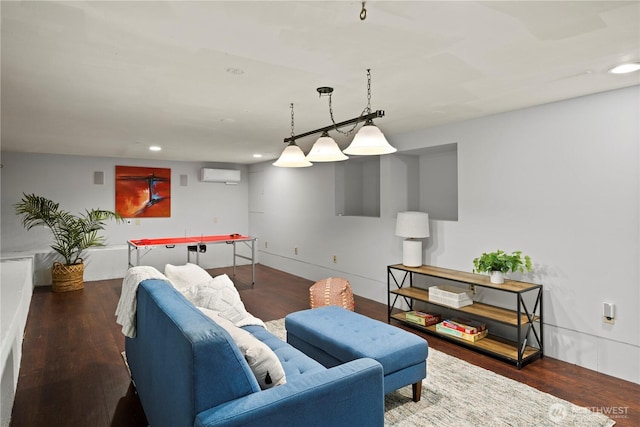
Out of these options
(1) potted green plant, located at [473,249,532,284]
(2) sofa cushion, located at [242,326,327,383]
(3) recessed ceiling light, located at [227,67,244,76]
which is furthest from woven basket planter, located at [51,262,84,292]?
(1) potted green plant, located at [473,249,532,284]

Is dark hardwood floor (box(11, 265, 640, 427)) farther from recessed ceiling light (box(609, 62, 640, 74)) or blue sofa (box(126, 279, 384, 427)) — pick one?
recessed ceiling light (box(609, 62, 640, 74))

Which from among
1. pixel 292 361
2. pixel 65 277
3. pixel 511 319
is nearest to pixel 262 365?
pixel 292 361

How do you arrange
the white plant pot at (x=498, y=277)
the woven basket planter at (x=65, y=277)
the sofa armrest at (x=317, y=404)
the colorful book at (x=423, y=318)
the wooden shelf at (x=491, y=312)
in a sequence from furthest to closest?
the woven basket planter at (x=65, y=277), the colorful book at (x=423, y=318), the white plant pot at (x=498, y=277), the wooden shelf at (x=491, y=312), the sofa armrest at (x=317, y=404)

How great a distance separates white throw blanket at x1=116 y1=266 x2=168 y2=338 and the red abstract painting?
5.11 meters

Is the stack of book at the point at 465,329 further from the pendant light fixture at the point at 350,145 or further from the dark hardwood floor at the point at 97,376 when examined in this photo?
the pendant light fixture at the point at 350,145

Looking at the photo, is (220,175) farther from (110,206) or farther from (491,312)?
(491,312)

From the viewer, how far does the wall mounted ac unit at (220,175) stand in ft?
25.0

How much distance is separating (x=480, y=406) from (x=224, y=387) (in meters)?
1.88

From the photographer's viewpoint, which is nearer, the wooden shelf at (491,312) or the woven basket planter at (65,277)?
the wooden shelf at (491,312)

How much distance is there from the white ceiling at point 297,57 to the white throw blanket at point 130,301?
1.35 metres

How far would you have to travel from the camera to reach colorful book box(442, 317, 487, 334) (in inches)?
140

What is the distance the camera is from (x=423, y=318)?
396 centimetres

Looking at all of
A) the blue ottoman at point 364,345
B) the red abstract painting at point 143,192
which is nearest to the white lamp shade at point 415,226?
the blue ottoman at point 364,345

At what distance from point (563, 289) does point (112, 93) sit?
4.11 m
